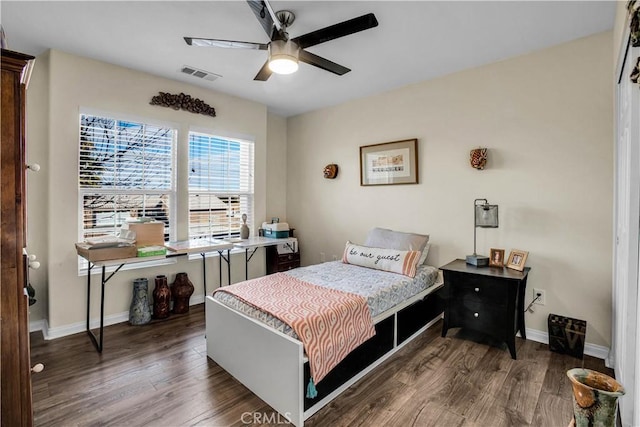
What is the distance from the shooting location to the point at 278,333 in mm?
1866

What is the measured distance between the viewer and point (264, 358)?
1.96m

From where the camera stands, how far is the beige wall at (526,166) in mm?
2494

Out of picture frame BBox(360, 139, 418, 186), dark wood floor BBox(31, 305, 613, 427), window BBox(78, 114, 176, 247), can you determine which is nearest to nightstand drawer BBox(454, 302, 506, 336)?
dark wood floor BBox(31, 305, 613, 427)

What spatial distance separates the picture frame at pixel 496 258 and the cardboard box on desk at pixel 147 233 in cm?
316

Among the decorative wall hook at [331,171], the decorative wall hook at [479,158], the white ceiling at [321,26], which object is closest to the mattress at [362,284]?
the decorative wall hook at [479,158]

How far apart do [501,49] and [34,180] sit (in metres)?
4.37

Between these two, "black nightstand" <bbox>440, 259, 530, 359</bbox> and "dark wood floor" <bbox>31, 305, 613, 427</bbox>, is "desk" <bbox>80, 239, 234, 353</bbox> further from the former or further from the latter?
"black nightstand" <bbox>440, 259, 530, 359</bbox>

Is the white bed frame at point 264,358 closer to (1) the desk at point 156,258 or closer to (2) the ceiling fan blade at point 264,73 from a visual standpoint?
(1) the desk at point 156,258

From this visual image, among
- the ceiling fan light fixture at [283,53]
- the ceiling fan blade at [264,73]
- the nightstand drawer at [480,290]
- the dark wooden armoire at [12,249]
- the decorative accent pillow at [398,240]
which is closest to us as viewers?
the dark wooden armoire at [12,249]

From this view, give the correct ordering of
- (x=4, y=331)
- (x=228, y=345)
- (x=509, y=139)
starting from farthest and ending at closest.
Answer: (x=509, y=139), (x=228, y=345), (x=4, y=331)

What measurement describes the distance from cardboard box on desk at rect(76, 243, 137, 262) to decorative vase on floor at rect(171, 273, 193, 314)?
0.78 metres

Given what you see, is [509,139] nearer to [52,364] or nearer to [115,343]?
[115,343]

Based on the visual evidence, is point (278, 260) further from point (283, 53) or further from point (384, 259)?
point (283, 53)

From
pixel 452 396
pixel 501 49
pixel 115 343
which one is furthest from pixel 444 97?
pixel 115 343
